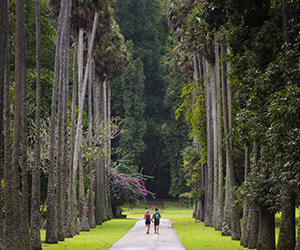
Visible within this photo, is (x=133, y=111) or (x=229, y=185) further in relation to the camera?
(x=133, y=111)

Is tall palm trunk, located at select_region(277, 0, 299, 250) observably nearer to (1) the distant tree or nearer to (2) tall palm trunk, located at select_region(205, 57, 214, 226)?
(2) tall palm trunk, located at select_region(205, 57, 214, 226)

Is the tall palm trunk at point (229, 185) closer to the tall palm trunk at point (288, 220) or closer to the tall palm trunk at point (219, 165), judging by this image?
the tall palm trunk at point (219, 165)

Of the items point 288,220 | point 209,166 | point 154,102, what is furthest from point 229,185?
point 154,102

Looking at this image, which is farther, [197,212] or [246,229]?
[197,212]

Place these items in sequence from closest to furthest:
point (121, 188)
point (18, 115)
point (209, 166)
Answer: point (18, 115)
point (209, 166)
point (121, 188)

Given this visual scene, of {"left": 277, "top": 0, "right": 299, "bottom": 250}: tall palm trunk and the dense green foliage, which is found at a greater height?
the dense green foliage

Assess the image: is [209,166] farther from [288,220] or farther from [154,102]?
[154,102]

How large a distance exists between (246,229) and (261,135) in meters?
6.49

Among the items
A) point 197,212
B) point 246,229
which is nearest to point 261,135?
point 246,229

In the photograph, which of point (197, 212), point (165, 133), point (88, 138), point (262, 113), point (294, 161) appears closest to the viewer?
point (294, 161)

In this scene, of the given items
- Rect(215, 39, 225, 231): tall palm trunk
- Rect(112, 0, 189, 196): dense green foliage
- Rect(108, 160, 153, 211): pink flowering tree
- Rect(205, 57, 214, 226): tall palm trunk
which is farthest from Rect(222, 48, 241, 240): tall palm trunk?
Rect(112, 0, 189, 196): dense green foliage

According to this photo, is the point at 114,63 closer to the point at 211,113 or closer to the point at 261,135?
the point at 211,113

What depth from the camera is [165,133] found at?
234 ft

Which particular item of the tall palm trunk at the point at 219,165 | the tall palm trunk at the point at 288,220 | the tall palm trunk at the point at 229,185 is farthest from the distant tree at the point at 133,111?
the tall palm trunk at the point at 288,220
